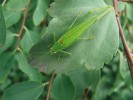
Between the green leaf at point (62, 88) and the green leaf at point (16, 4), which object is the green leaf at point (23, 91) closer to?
the green leaf at point (62, 88)

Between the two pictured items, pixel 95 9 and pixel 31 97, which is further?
pixel 31 97

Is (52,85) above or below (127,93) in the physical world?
above

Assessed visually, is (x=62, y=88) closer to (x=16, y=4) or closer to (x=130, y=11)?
(x=16, y=4)

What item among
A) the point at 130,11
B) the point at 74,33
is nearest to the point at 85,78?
the point at 130,11

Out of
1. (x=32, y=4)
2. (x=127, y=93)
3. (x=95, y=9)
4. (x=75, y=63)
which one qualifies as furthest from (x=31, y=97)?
(x=127, y=93)

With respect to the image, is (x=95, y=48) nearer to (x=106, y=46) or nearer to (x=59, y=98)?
(x=106, y=46)

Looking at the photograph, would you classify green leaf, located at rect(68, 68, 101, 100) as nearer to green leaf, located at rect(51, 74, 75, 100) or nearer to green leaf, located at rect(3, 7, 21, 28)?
green leaf, located at rect(51, 74, 75, 100)

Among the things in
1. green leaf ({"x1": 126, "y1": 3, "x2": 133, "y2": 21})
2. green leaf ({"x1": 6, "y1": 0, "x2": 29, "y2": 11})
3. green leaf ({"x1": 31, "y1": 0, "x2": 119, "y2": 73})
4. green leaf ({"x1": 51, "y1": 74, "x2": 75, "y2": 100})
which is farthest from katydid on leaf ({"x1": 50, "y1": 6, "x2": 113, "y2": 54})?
green leaf ({"x1": 126, "y1": 3, "x2": 133, "y2": 21})
